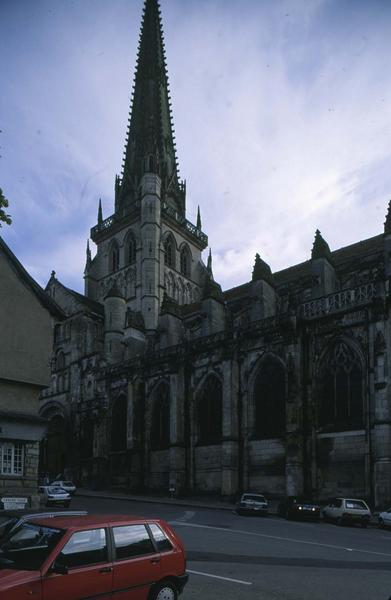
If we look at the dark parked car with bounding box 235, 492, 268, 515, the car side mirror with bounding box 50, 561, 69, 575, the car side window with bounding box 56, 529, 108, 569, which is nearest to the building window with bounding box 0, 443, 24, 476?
the dark parked car with bounding box 235, 492, 268, 515

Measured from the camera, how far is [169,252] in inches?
2552

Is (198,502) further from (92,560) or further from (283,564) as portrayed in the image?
(92,560)

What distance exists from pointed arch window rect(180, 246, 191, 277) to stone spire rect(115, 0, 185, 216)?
15.1ft

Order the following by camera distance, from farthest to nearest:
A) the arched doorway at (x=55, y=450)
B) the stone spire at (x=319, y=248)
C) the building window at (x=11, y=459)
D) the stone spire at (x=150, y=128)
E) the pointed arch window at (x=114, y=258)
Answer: the stone spire at (x=150, y=128), the pointed arch window at (x=114, y=258), the arched doorway at (x=55, y=450), the stone spire at (x=319, y=248), the building window at (x=11, y=459)

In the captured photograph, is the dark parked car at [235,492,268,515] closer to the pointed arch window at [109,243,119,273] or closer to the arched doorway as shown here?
the arched doorway

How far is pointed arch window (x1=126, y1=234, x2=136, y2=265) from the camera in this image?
63375 millimetres

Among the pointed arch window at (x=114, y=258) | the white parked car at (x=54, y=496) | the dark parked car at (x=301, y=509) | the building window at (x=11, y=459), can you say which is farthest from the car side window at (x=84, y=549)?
the pointed arch window at (x=114, y=258)

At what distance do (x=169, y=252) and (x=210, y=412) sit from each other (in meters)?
29.5

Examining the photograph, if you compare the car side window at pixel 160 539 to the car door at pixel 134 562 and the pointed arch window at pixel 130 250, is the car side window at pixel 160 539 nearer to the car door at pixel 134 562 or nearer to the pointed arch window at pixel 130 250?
the car door at pixel 134 562

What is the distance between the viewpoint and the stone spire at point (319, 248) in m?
38.8

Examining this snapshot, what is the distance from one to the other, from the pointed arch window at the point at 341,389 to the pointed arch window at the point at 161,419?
12.0 metres

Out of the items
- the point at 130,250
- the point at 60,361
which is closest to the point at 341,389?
the point at 60,361

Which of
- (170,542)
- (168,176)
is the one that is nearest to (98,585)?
(170,542)

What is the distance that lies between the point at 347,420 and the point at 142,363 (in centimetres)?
1633
